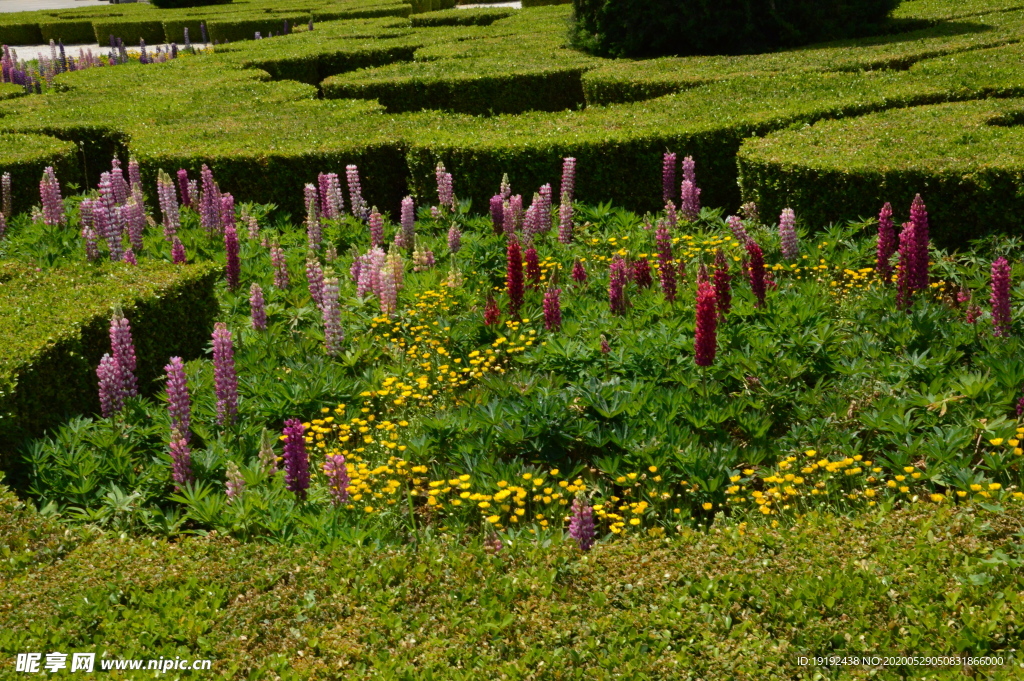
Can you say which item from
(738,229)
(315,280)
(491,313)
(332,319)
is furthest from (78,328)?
(738,229)

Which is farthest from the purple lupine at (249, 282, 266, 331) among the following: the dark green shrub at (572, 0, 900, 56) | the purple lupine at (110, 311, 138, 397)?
the dark green shrub at (572, 0, 900, 56)

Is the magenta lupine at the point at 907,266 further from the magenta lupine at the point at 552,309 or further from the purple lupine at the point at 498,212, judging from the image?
the purple lupine at the point at 498,212

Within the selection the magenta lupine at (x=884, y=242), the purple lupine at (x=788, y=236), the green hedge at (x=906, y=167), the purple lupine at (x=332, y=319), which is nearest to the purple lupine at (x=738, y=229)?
the purple lupine at (x=788, y=236)

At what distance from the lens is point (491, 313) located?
7234mm

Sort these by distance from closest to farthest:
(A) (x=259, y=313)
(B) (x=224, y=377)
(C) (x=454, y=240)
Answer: (B) (x=224, y=377)
(A) (x=259, y=313)
(C) (x=454, y=240)

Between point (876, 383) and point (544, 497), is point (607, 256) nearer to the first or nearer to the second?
point (876, 383)

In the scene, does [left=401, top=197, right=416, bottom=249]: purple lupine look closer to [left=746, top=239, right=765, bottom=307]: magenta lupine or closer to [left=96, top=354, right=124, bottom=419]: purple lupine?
[left=746, top=239, right=765, bottom=307]: magenta lupine

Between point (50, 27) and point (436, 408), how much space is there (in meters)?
34.3

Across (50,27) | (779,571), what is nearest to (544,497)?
(779,571)

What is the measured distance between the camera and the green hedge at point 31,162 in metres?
10.7

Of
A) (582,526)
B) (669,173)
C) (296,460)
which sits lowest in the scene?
(582,526)

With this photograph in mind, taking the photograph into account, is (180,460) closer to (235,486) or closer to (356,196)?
(235,486)

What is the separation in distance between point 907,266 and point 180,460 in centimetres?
478

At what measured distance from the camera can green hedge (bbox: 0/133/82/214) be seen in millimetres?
10742
